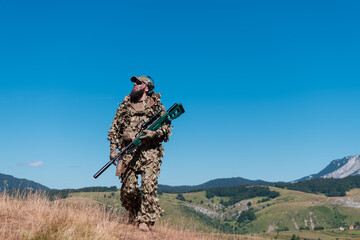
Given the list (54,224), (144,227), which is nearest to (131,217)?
(144,227)

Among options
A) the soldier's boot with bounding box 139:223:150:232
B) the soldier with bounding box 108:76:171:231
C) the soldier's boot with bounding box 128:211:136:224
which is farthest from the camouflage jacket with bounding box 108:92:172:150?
the soldier's boot with bounding box 139:223:150:232

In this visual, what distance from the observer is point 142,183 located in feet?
35.9

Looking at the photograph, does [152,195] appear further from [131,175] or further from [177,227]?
[177,227]

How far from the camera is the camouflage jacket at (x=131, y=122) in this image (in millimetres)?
11234

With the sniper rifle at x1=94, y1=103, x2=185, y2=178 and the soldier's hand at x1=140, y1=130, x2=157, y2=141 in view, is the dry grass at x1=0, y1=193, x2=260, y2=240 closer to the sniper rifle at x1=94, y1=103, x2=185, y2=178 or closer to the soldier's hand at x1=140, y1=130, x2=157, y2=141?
the sniper rifle at x1=94, y1=103, x2=185, y2=178

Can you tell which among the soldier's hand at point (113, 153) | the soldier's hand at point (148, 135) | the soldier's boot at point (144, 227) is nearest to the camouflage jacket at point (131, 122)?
the soldier's hand at point (113, 153)

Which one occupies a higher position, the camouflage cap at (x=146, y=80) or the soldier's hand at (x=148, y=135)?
the camouflage cap at (x=146, y=80)

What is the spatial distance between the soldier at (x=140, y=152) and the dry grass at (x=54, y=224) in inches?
23.0

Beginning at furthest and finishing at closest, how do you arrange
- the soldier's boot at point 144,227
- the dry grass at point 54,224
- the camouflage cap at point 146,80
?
the camouflage cap at point 146,80
the soldier's boot at point 144,227
the dry grass at point 54,224

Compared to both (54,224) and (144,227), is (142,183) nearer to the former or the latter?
(144,227)

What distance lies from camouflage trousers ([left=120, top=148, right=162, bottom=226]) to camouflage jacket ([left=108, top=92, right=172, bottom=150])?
1.46ft

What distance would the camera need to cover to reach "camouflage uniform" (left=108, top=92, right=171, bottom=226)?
1090 centimetres

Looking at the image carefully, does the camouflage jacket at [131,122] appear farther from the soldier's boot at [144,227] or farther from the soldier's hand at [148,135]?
the soldier's boot at [144,227]

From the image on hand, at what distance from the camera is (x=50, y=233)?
21.8 feet
